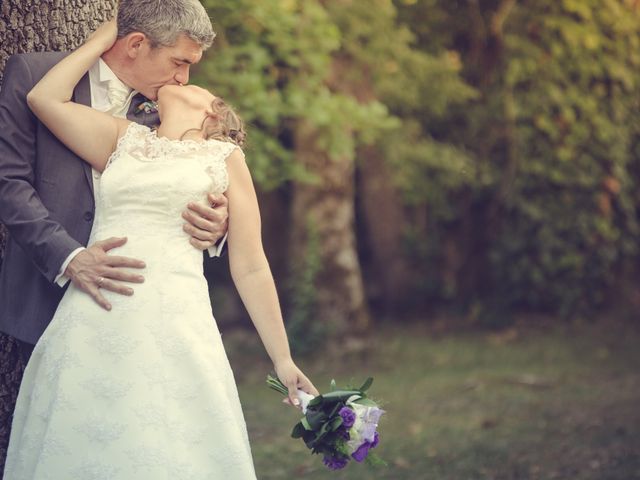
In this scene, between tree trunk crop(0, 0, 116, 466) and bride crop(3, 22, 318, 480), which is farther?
tree trunk crop(0, 0, 116, 466)

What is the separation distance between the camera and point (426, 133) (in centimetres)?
1041

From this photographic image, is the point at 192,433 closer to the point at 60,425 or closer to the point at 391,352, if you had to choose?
the point at 60,425

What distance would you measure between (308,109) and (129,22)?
419 cm

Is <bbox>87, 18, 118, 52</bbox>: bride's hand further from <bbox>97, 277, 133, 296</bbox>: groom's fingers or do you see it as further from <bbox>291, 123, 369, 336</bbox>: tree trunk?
<bbox>291, 123, 369, 336</bbox>: tree trunk

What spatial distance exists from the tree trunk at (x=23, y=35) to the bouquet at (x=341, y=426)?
1.04 metres

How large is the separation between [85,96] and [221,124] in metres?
0.42

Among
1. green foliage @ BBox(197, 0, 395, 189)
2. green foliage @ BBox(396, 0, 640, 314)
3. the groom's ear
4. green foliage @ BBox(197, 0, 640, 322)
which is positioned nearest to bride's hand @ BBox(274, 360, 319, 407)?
the groom's ear

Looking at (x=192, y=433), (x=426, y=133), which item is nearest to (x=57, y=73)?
(x=192, y=433)

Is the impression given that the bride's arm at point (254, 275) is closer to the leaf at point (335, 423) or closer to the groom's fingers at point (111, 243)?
the leaf at point (335, 423)

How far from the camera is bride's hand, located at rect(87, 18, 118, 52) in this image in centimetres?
314

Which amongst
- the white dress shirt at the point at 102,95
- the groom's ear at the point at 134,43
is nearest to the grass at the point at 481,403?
the white dress shirt at the point at 102,95

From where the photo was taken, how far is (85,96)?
10.3ft

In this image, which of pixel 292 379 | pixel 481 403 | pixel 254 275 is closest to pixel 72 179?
Result: pixel 254 275

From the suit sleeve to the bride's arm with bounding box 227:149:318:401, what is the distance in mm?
470
